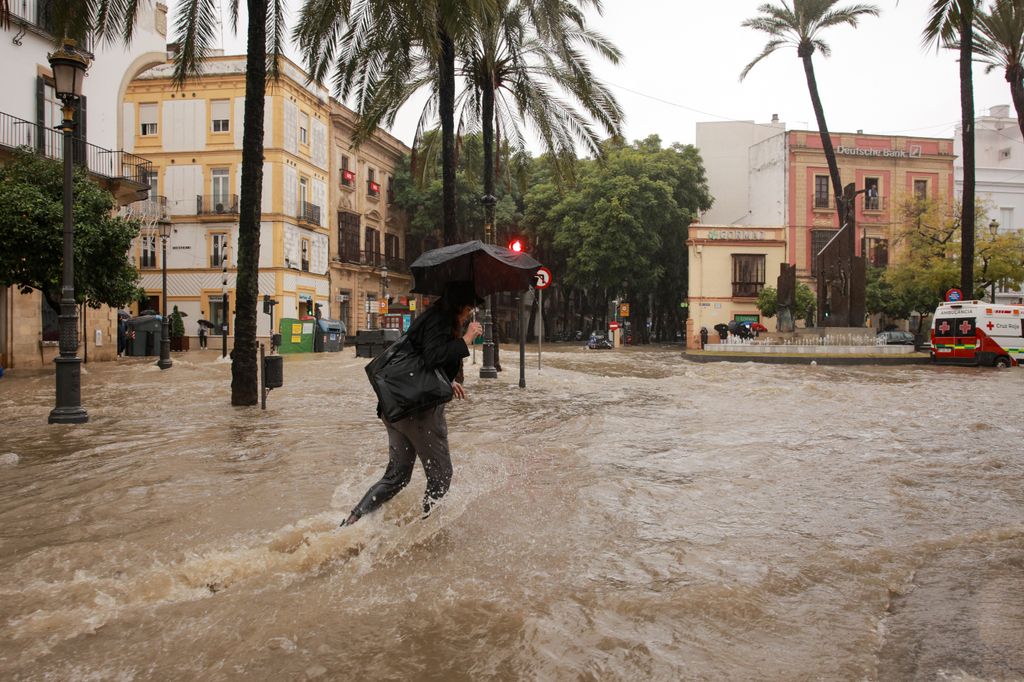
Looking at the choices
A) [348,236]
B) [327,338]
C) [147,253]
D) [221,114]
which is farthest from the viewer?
[348,236]

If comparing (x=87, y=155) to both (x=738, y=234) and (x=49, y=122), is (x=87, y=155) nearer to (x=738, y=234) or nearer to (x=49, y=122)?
(x=49, y=122)

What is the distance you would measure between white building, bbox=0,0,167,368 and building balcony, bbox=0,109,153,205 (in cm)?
2

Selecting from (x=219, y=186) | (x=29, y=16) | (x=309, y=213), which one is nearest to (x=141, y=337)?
(x=29, y=16)

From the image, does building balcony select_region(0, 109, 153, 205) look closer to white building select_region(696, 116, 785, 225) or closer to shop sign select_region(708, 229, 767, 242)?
shop sign select_region(708, 229, 767, 242)

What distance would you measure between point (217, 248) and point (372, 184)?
39.3 ft

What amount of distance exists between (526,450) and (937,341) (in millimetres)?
22093

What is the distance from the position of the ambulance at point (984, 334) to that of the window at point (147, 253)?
120 feet

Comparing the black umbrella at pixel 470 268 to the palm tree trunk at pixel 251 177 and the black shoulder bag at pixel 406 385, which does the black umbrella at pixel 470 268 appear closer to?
the black shoulder bag at pixel 406 385

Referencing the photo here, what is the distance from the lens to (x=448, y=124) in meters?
15.0

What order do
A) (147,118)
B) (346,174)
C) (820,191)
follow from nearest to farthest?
(147,118), (346,174), (820,191)

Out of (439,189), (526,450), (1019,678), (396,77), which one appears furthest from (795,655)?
(439,189)

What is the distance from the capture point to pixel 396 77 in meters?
16.0

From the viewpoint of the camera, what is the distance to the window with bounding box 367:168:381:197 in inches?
1918

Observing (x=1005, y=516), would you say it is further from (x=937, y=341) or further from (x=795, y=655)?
(x=937, y=341)
